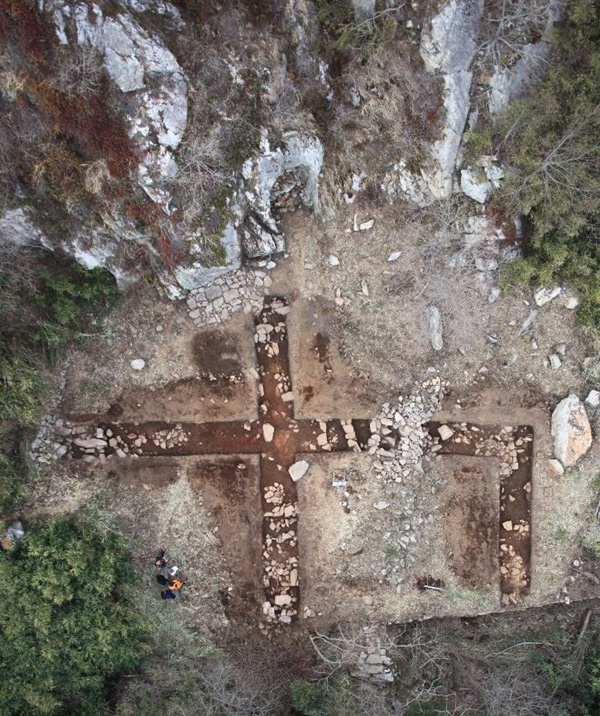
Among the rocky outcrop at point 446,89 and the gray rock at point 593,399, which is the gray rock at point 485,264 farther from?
the gray rock at point 593,399

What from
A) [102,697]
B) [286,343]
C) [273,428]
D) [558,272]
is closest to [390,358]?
[286,343]

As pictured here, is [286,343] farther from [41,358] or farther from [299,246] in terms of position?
[41,358]

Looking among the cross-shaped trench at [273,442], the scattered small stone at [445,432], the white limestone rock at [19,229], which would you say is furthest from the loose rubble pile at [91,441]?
the scattered small stone at [445,432]

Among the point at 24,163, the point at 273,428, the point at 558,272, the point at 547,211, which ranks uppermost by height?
the point at 24,163

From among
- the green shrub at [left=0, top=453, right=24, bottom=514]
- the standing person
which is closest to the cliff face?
the green shrub at [left=0, top=453, right=24, bottom=514]

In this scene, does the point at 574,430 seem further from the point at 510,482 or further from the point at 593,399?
the point at 510,482

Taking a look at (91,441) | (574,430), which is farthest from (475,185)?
(91,441)

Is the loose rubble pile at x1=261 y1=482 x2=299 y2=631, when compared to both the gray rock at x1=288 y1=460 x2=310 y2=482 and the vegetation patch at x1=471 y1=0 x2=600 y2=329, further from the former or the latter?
the vegetation patch at x1=471 y1=0 x2=600 y2=329
